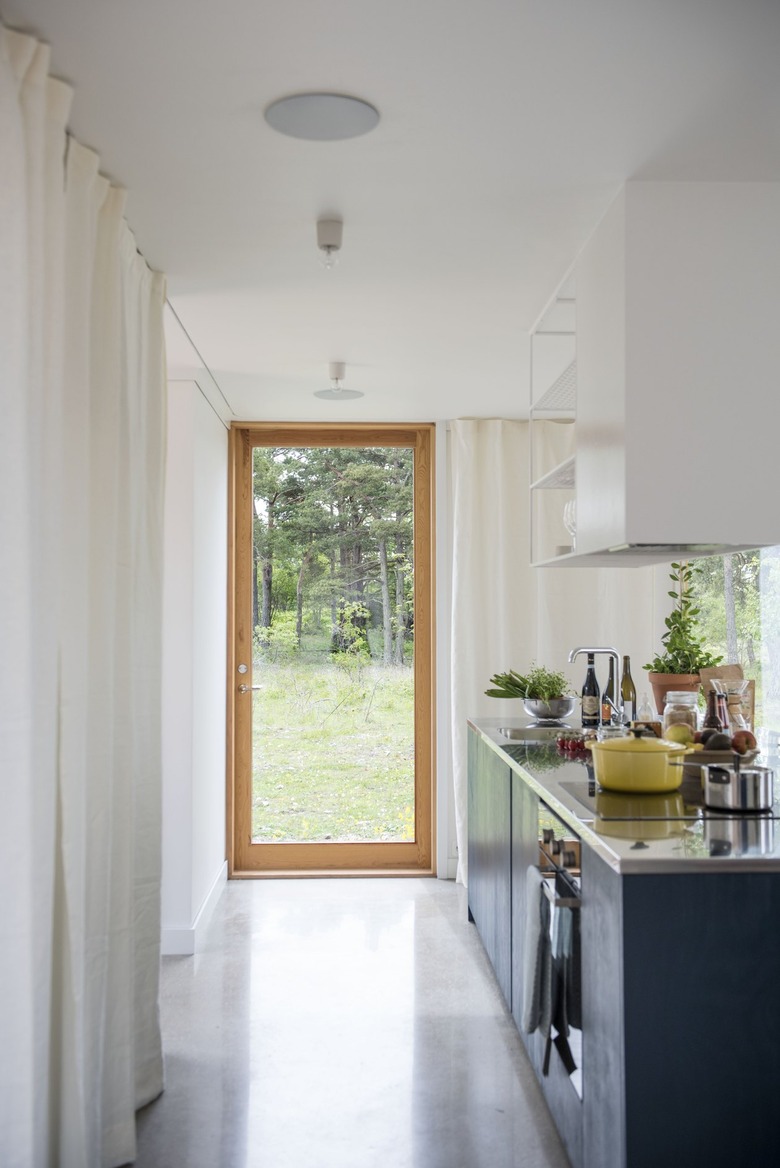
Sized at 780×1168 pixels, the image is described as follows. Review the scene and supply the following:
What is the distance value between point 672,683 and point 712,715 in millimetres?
628

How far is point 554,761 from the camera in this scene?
Answer: 316 centimetres

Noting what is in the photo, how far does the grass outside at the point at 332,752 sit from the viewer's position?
5.44 meters

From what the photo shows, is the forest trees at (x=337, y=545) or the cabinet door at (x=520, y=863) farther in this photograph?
the forest trees at (x=337, y=545)

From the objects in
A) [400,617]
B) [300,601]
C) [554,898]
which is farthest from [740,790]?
[300,601]

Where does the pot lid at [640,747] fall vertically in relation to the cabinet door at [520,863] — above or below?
above

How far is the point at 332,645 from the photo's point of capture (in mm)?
5547

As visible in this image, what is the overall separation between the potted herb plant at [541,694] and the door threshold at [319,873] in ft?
5.02

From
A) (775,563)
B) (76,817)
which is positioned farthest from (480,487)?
(76,817)

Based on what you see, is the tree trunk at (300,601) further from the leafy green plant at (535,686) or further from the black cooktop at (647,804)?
the black cooktop at (647,804)

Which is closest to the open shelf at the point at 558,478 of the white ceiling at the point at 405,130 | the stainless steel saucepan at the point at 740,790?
the white ceiling at the point at 405,130

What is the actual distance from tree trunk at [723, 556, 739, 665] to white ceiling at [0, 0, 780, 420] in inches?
59.9

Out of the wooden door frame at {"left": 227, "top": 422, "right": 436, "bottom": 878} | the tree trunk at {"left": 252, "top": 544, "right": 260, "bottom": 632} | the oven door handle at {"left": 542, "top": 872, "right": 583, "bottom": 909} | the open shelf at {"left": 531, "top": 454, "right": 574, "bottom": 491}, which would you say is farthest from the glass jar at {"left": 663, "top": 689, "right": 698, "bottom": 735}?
the tree trunk at {"left": 252, "top": 544, "right": 260, "bottom": 632}

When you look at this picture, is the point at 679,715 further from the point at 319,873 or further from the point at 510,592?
the point at 319,873

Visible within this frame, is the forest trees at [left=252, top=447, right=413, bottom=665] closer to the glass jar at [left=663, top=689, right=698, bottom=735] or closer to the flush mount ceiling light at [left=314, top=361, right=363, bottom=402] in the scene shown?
the flush mount ceiling light at [left=314, top=361, right=363, bottom=402]
